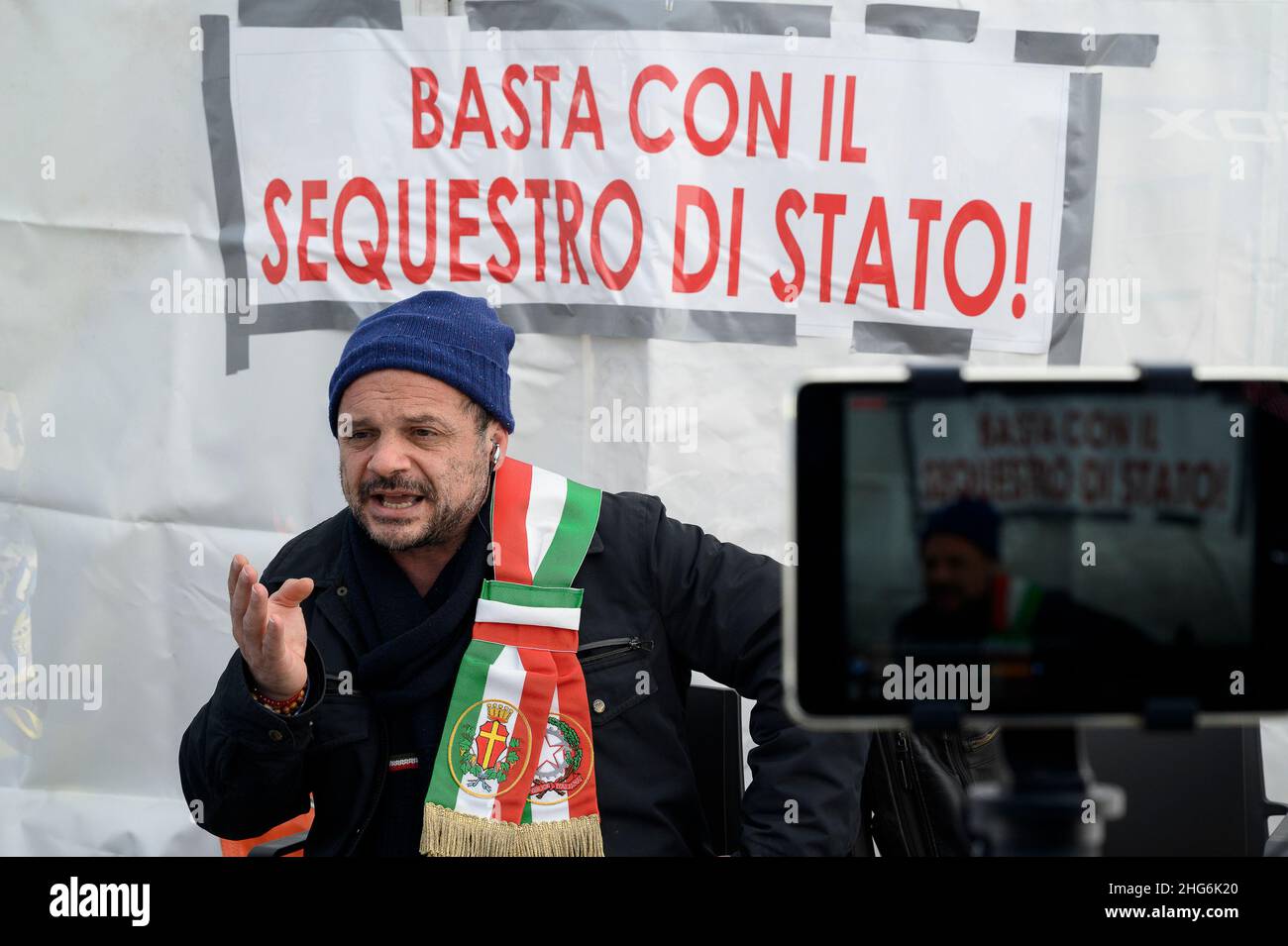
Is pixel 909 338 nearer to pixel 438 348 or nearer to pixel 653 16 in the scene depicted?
pixel 653 16

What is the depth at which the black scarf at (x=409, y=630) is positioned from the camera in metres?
2.28

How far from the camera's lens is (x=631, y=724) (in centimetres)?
235

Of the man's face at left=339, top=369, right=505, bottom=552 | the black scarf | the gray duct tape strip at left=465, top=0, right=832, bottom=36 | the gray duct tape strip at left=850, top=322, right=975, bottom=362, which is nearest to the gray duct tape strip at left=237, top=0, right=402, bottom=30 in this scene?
the gray duct tape strip at left=465, top=0, right=832, bottom=36

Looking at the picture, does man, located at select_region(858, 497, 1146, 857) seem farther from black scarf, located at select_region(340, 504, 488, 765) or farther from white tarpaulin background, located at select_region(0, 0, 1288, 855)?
A: white tarpaulin background, located at select_region(0, 0, 1288, 855)

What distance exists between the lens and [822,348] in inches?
135

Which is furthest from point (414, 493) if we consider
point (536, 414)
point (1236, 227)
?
point (1236, 227)

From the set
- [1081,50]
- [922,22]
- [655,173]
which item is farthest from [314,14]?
[1081,50]

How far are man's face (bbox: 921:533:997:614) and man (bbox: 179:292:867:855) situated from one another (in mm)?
1473

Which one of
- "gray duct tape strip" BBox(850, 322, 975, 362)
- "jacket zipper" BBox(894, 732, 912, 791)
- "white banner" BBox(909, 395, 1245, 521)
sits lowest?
"jacket zipper" BBox(894, 732, 912, 791)

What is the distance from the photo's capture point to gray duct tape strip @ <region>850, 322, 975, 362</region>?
11.3 ft

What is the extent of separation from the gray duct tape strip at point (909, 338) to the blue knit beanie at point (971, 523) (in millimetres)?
2740
